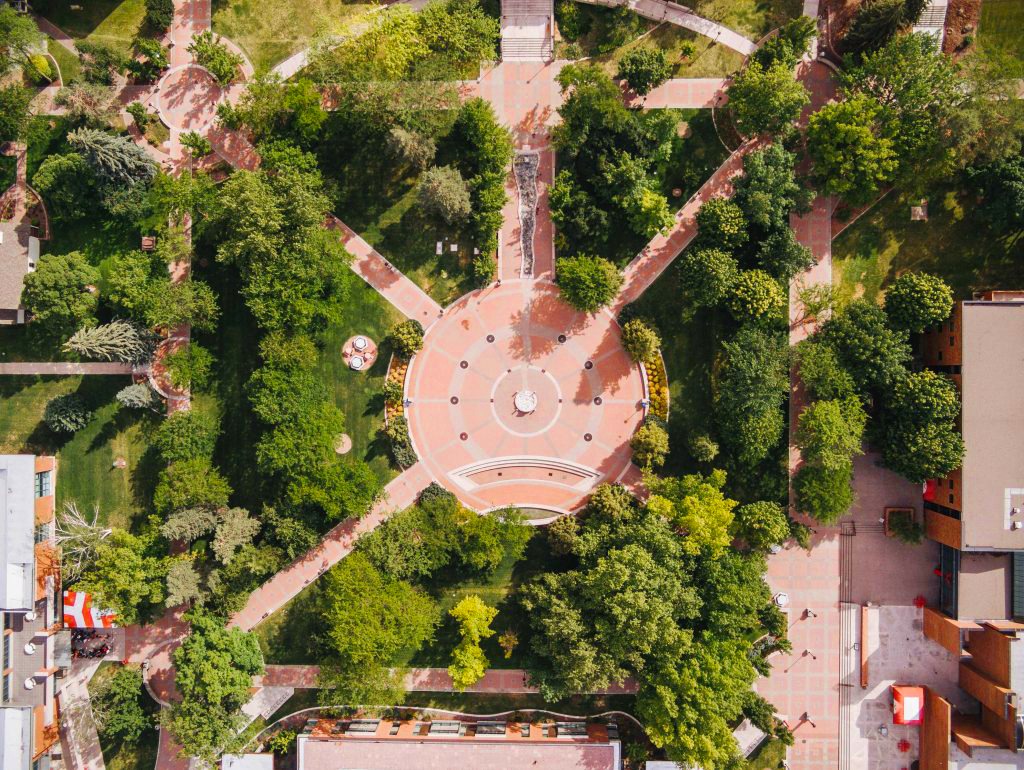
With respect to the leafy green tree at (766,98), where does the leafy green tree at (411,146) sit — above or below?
below

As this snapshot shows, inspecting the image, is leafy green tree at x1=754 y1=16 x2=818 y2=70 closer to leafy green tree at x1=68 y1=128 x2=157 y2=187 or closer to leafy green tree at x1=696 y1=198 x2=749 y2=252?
leafy green tree at x1=696 y1=198 x2=749 y2=252

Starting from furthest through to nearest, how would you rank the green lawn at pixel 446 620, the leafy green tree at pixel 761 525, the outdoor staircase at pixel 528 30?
1. the green lawn at pixel 446 620
2. the outdoor staircase at pixel 528 30
3. the leafy green tree at pixel 761 525

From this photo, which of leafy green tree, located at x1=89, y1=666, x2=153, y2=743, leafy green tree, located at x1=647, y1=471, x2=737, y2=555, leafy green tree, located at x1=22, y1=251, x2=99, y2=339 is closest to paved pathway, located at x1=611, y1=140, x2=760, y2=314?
leafy green tree, located at x1=647, y1=471, x2=737, y2=555

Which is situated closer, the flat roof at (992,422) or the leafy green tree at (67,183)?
the flat roof at (992,422)

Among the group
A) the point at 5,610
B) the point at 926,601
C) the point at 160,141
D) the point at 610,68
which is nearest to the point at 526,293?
the point at 610,68

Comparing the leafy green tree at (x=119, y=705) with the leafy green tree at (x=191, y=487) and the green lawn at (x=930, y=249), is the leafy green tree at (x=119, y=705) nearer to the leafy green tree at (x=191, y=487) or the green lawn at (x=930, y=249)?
the leafy green tree at (x=191, y=487)

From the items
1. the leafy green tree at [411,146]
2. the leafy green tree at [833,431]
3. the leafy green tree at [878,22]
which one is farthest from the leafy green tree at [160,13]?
the leafy green tree at [833,431]
